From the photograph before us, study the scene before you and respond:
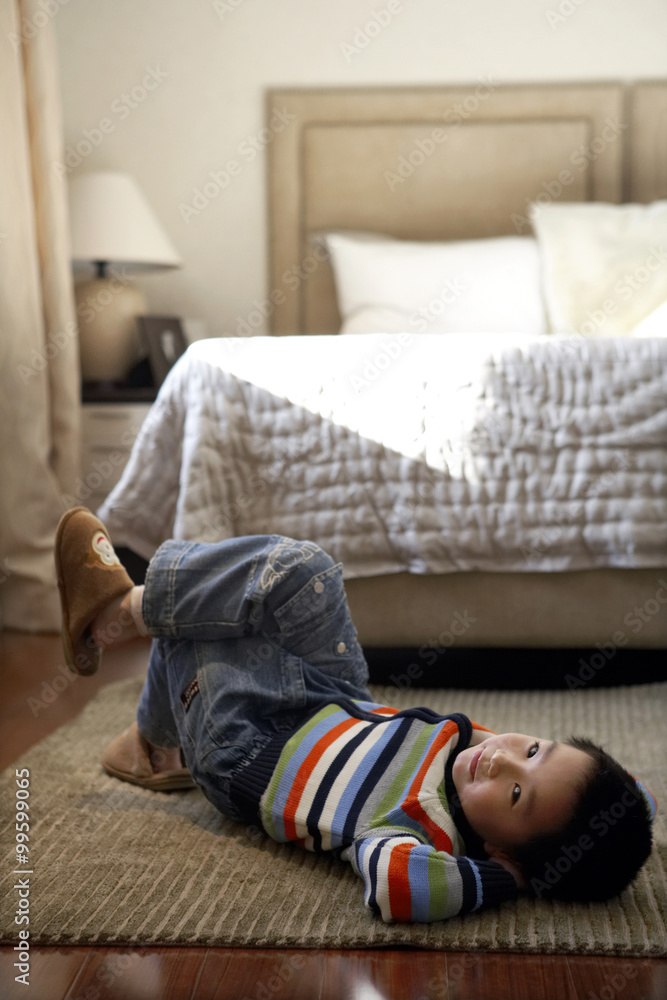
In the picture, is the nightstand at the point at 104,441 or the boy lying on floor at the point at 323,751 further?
the nightstand at the point at 104,441

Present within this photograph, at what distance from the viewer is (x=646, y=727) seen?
1.56 meters

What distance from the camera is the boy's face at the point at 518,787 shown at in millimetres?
937

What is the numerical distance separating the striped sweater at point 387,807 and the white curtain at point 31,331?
55.7 inches

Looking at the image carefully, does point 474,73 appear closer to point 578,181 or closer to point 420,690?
point 578,181

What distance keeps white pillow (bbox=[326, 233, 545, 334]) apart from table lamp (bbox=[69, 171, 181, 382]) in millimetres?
627

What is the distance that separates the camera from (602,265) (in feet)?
8.97

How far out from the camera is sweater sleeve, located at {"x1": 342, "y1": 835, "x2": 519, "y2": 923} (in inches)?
36.1

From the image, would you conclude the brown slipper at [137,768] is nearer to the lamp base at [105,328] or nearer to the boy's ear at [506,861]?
the boy's ear at [506,861]

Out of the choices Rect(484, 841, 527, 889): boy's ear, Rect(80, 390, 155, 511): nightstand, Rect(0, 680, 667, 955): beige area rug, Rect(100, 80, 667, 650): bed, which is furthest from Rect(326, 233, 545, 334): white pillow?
Rect(484, 841, 527, 889): boy's ear

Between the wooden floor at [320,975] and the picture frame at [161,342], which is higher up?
the picture frame at [161,342]

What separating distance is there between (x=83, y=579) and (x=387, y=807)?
51 cm

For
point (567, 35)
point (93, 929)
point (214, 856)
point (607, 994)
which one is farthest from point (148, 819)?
point (567, 35)

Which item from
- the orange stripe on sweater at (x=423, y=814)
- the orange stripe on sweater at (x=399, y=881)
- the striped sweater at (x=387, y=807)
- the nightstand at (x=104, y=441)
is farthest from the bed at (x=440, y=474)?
the nightstand at (x=104, y=441)

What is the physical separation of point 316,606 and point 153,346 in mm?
1936
